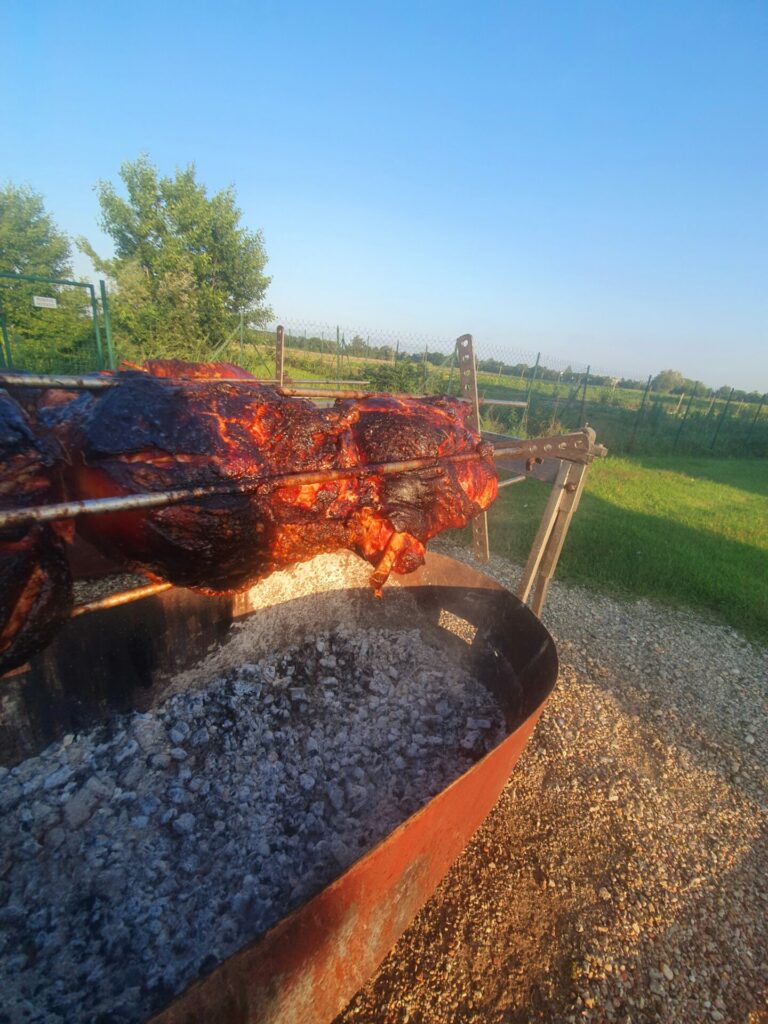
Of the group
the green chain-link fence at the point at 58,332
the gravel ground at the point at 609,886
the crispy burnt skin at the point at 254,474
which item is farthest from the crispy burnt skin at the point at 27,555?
the green chain-link fence at the point at 58,332

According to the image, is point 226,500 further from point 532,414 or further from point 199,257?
point 199,257

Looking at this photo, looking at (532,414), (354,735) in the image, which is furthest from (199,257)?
(354,735)

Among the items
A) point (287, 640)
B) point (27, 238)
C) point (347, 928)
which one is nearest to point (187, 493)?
point (347, 928)

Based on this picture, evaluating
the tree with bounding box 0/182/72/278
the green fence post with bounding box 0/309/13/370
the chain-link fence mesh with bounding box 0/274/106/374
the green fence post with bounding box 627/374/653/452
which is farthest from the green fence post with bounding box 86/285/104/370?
the green fence post with bounding box 627/374/653/452

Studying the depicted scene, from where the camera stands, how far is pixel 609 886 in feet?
7.48

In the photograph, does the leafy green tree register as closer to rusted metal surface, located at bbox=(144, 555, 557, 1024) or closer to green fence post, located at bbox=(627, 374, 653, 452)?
rusted metal surface, located at bbox=(144, 555, 557, 1024)

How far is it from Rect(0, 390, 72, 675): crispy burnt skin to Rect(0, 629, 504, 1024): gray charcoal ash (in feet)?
3.60

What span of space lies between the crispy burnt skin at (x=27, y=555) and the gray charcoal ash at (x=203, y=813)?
110 cm

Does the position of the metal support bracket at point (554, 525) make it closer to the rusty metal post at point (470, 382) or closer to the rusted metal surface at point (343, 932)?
the rusty metal post at point (470, 382)

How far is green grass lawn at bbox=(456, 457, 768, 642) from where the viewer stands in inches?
224

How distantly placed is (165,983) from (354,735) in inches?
47.7

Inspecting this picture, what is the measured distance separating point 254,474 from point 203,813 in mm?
1644

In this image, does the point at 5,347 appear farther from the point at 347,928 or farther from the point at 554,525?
the point at 347,928

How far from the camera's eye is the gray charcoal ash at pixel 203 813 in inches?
65.1
